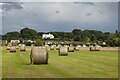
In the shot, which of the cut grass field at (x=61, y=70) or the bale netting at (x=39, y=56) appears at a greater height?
the bale netting at (x=39, y=56)

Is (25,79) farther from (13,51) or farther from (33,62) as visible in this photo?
(13,51)

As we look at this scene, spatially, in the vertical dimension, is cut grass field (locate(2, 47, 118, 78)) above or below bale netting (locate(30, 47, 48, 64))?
below

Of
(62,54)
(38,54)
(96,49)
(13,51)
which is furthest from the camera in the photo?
(96,49)

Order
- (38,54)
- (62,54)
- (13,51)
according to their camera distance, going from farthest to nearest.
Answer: (13,51) → (62,54) → (38,54)

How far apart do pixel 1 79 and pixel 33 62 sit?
10298mm

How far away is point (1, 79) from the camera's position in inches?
750

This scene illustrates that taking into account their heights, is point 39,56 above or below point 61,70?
above

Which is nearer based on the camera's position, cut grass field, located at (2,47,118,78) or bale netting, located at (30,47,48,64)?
cut grass field, located at (2,47,118,78)

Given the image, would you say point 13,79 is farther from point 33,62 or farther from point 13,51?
point 13,51

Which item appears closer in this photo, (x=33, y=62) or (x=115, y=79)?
(x=115, y=79)

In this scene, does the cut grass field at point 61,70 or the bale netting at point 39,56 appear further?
the bale netting at point 39,56

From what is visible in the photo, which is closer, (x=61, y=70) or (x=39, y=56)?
(x=61, y=70)

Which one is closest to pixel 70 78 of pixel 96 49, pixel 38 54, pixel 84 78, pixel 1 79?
pixel 84 78

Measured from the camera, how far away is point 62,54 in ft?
158
